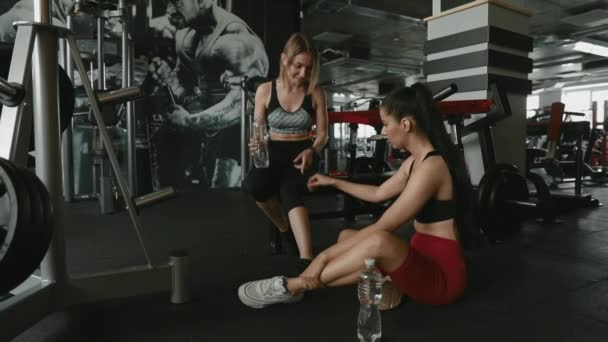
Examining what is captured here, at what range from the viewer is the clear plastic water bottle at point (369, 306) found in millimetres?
1321

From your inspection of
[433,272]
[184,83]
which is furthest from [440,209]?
[184,83]

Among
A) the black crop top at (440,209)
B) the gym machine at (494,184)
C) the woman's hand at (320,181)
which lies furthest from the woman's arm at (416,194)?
the gym machine at (494,184)

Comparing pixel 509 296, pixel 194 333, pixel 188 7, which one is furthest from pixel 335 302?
pixel 188 7

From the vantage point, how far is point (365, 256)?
1.34 metres

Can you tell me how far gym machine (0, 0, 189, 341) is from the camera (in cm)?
104

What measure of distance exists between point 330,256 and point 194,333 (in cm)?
51

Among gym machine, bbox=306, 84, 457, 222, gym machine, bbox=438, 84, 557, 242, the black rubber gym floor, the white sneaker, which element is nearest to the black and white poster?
the black rubber gym floor

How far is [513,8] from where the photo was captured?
3441 mm

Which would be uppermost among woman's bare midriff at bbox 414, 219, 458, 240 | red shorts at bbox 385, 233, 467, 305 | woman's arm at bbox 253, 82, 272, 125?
woman's arm at bbox 253, 82, 272, 125

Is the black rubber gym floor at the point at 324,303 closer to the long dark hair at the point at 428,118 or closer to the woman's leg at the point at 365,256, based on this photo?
the woman's leg at the point at 365,256

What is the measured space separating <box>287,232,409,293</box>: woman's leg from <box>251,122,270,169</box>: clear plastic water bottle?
2.37ft

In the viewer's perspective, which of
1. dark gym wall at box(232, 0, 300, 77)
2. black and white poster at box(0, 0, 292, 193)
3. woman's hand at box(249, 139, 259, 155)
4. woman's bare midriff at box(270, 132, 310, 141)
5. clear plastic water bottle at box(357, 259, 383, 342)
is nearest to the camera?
clear plastic water bottle at box(357, 259, 383, 342)

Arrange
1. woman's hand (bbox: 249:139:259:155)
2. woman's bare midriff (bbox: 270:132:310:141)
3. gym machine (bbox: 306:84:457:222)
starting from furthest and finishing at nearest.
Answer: gym machine (bbox: 306:84:457:222), woman's bare midriff (bbox: 270:132:310:141), woman's hand (bbox: 249:139:259:155)

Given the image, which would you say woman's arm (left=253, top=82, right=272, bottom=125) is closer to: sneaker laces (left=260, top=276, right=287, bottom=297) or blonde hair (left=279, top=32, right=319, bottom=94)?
blonde hair (left=279, top=32, right=319, bottom=94)
